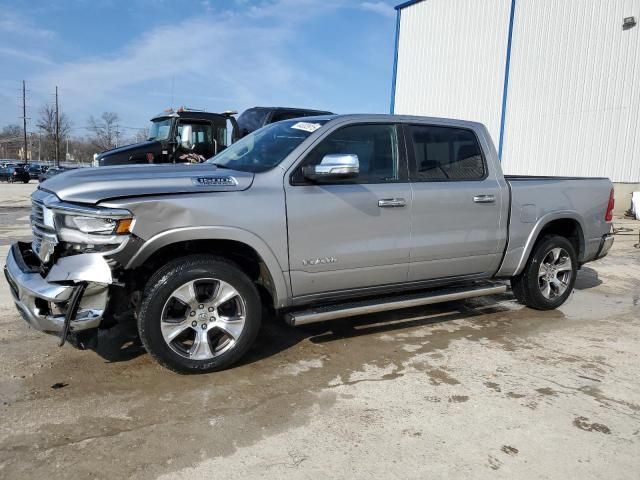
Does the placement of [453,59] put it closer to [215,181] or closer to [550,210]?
[550,210]

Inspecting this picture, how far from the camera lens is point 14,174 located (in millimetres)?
40469

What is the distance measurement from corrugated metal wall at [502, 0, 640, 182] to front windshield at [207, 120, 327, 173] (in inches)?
598

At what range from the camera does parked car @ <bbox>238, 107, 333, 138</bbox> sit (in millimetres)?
11305

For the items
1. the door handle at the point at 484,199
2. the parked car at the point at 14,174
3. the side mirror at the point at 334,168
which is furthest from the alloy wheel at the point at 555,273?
the parked car at the point at 14,174

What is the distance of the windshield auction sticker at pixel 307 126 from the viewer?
4.14 metres

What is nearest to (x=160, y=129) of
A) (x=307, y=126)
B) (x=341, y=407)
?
(x=307, y=126)

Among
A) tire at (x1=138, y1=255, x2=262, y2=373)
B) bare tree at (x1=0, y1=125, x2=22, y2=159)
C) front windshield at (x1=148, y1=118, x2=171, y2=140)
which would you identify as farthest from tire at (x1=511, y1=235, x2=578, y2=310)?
bare tree at (x1=0, y1=125, x2=22, y2=159)

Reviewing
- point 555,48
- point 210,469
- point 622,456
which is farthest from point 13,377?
point 555,48

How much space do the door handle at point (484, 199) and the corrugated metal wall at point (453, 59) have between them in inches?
649

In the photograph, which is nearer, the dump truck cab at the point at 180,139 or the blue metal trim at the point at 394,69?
the dump truck cab at the point at 180,139

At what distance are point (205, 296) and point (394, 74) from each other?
22.8 metres

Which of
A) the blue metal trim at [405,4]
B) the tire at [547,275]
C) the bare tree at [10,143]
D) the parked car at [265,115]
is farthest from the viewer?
the bare tree at [10,143]

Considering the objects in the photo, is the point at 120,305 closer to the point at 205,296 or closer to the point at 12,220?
the point at 205,296

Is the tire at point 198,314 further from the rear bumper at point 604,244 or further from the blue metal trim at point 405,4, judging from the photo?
the blue metal trim at point 405,4
